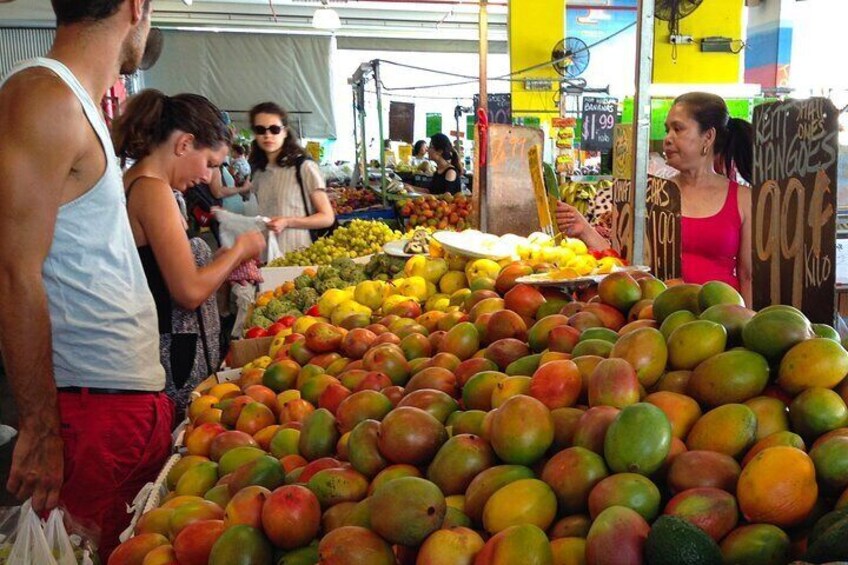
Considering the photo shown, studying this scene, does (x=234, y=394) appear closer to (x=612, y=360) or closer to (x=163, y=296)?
(x=163, y=296)

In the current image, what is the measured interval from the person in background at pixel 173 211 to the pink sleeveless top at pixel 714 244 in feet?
6.69

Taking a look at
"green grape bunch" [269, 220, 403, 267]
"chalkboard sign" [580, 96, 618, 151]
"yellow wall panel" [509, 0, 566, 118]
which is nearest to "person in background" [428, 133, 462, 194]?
"yellow wall panel" [509, 0, 566, 118]

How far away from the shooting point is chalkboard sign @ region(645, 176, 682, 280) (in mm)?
2506

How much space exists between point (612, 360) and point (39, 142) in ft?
4.45

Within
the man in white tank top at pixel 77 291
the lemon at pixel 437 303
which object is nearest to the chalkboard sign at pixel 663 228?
the lemon at pixel 437 303

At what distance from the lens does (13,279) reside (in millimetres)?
1606

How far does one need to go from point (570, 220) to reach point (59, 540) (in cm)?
264

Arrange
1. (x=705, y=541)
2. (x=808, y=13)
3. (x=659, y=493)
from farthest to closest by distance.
→ (x=808, y=13) < (x=659, y=493) < (x=705, y=541)

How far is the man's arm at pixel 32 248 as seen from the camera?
158cm

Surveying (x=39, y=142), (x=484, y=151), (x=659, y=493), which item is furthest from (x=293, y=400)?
(x=484, y=151)

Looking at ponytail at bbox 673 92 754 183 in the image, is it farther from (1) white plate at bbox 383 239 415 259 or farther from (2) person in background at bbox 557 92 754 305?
(1) white plate at bbox 383 239 415 259

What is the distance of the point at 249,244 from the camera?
2654 millimetres

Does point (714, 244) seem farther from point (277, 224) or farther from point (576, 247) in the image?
point (277, 224)

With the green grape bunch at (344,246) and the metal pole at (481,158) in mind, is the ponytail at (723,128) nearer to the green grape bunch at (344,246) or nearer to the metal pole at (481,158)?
the metal pole at (481,158)
